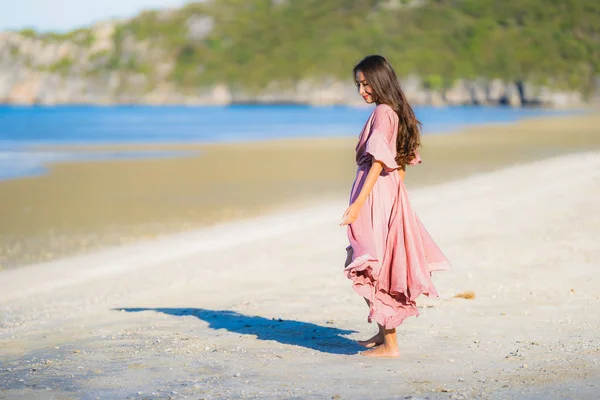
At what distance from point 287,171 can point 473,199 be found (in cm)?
1169

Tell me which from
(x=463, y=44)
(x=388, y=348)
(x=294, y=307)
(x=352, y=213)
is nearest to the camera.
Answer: (x=352, y=213)

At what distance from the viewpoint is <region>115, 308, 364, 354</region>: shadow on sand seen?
5673mm

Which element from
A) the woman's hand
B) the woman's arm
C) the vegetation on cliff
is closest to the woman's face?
the woman's arm

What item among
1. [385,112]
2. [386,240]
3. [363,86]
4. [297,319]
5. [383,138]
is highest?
[363,86]

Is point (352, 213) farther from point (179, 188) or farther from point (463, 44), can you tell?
point (463, 44)

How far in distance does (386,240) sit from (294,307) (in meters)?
1.94

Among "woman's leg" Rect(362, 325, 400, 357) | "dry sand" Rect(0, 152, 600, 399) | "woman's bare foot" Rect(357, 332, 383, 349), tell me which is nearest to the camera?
"dry sand" Rect(0, 152, 600, 399)

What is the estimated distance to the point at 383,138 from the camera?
5.09 meters

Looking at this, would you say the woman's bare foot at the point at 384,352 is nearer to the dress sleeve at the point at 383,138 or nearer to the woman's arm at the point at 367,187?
the woman's arm at the point at 367,187

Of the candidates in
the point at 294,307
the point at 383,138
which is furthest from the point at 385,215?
the point at 294,307

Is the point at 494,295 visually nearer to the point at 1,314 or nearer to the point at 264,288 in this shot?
the point at 264,288

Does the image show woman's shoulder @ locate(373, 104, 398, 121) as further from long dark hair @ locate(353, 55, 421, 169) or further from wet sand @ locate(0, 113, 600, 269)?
wet sand @ locate(0, 113, 600, 269)

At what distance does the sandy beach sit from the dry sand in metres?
0.02

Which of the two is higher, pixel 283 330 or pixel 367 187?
pixel 367 187
